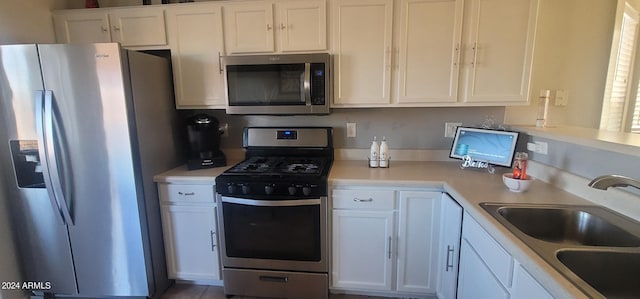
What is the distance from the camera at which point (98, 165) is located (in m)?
1.74

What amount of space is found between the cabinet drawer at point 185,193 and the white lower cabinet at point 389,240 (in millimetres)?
815

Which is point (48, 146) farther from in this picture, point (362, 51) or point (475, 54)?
point (475, 54)

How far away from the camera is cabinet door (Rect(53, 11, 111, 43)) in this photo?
202 cm

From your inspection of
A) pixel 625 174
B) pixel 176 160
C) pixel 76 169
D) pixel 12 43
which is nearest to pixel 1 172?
pixel 76 169

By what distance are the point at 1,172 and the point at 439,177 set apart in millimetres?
2692

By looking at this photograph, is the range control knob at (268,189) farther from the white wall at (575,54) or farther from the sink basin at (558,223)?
the white wall at (575,54)

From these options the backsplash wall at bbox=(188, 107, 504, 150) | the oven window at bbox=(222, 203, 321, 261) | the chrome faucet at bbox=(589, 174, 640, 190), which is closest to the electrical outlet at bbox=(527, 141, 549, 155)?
the backsplash wall at bbox=(188, 107, 504, 150)

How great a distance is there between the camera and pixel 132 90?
1729mm

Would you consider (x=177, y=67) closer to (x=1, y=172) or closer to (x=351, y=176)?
(x=1, y=172)

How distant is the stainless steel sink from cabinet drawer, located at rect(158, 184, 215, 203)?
1577 millimetres

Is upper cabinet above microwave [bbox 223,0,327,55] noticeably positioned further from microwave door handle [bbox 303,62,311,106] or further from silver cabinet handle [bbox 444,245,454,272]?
silver cabinet handle [bbox 444,245,454,272]

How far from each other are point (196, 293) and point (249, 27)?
1898mm

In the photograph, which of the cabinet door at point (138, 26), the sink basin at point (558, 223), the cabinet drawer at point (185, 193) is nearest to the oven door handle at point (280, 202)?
the cabinet drawer at point (185, 193)

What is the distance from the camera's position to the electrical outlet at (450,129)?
221 cm
